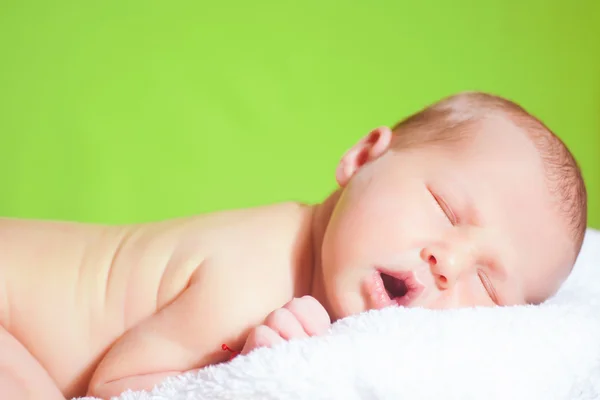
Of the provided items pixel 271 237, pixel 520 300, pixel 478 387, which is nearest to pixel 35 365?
pixel 271 237

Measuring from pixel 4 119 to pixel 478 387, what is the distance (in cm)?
103

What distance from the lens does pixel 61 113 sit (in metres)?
1.33

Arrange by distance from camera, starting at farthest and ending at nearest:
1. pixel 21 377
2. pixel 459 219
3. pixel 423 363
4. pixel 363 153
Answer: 1. pixel 363 153
2. pixel 459 219
3. pixel 21 377
4. pixel 423 363

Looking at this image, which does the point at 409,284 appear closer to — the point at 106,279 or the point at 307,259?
the point at 307,259

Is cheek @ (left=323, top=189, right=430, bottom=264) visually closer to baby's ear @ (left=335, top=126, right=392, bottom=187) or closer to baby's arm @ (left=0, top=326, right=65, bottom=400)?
baby's ear @ (left=335, top=126, right=392, bottom=187)

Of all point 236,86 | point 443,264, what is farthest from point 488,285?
point 236,86

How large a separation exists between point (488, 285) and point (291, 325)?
0.31m

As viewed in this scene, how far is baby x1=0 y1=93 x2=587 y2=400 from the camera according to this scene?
0.81 meters

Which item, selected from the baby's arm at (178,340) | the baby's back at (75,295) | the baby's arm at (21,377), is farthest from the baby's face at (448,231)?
the baby's arm at (21,377)

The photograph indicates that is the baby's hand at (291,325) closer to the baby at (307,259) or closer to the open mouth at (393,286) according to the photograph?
the baby at (307,259)

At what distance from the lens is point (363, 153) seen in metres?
1.01

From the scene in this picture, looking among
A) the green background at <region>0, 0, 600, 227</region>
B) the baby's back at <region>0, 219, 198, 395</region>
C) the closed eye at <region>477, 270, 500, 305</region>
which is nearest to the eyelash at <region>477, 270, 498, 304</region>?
the closed eye at <region>477, 270, 500, 305</region>

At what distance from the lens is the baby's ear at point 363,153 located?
0.99m

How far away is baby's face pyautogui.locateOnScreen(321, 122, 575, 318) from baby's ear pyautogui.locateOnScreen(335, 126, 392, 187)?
0.04 metres
